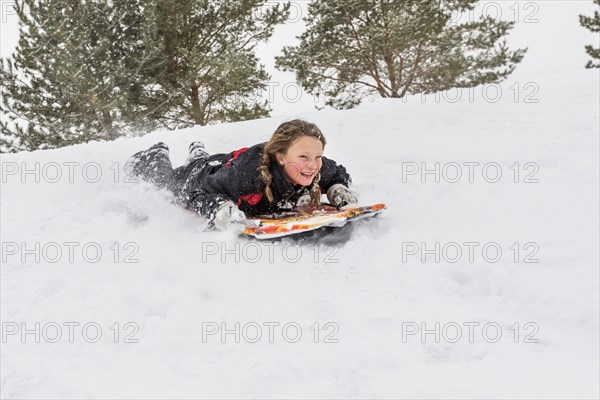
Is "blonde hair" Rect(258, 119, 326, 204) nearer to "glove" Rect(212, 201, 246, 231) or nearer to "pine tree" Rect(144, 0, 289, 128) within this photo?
"glove" Rect(212, 201, 246, 231)

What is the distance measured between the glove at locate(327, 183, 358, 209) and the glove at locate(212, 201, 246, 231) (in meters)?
0.79

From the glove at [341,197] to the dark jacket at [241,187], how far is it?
13 centimetres

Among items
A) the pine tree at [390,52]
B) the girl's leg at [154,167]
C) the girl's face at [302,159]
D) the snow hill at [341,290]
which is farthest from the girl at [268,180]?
the pine tree at [390,52]

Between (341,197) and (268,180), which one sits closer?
(268,180)

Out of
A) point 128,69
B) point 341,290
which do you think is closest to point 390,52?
point 128,69

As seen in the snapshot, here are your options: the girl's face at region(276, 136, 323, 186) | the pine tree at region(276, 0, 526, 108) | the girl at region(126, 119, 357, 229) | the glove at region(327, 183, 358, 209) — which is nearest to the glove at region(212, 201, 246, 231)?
the girl at region(126, 119, 357, 229)

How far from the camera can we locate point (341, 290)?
2.39 meters

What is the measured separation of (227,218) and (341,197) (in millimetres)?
900

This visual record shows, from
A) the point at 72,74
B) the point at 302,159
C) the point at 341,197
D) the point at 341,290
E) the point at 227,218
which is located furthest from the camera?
the point at 72,74

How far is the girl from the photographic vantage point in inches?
126

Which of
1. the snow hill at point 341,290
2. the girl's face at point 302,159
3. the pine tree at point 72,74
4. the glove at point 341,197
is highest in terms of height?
the pine tree at point 72,74

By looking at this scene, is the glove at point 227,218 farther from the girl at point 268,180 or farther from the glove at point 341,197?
the glove at point 341,197

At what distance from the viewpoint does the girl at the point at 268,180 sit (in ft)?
10.5

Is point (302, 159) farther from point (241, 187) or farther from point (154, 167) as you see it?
point (154, 167)
